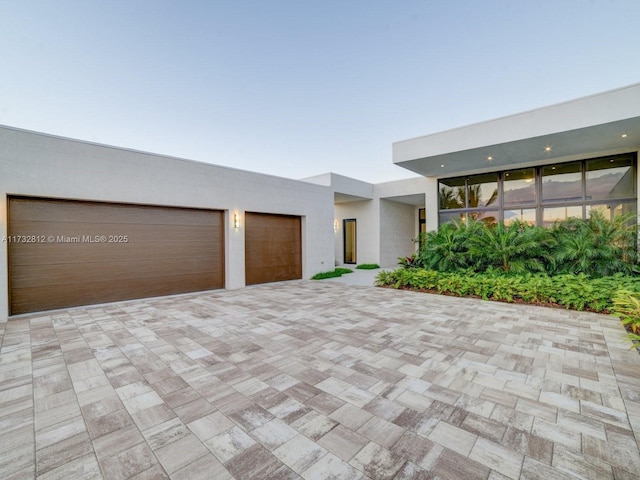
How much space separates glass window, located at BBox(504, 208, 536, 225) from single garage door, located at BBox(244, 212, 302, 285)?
7.03 metres

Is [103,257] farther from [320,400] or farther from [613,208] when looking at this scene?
[613,208]

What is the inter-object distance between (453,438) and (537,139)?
7.83m

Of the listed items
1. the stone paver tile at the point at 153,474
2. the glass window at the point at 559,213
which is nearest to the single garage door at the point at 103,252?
the stone paver tile at the point at 153,474

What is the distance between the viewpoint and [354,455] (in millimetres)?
1762

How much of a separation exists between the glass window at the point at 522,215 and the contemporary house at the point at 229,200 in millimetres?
43

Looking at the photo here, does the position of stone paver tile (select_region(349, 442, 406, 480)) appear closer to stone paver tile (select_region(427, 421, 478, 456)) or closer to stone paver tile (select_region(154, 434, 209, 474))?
stone paver tile (select_region(427, 421, 478, 456))

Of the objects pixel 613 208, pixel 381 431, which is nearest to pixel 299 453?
pixel 381 431

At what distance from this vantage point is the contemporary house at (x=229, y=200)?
5.26 m

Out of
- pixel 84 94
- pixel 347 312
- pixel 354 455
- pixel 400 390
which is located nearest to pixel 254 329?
pixel 347 312

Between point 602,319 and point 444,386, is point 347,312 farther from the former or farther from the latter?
point 602,319

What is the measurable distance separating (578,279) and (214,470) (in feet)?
24.2

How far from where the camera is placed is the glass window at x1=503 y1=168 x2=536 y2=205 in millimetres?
9234

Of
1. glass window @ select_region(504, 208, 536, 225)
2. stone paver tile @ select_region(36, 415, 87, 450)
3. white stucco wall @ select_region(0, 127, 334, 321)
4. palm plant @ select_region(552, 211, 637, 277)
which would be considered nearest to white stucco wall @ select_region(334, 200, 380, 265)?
white stucco wall @ select_region(0, 127, 334, 321)

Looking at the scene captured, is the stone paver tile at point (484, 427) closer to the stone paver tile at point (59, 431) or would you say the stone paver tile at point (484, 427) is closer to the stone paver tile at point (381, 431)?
the stone paver tile at point (381, 431)
